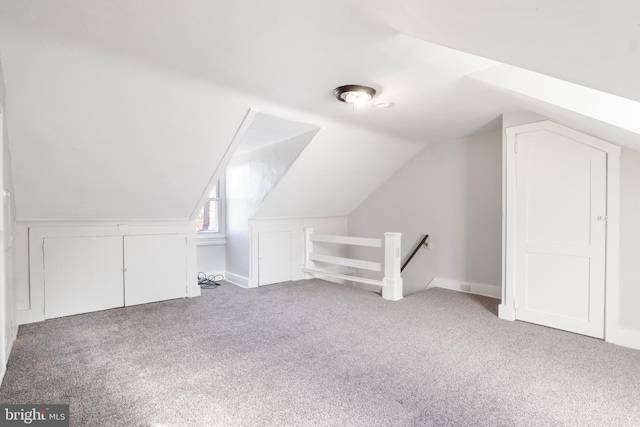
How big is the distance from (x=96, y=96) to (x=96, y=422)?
2067 mm

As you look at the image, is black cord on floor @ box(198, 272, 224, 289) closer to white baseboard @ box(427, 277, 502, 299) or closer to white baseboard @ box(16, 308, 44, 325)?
white baseboard @ box(16, 308, 44, 325)

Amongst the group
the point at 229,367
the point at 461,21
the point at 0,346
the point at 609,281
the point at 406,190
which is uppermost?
the point at 461,21

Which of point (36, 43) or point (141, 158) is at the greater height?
point (36, 43)

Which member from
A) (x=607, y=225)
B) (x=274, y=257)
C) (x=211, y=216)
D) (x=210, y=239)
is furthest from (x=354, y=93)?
(x=211, y=216)

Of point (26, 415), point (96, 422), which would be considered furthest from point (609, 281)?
point (26, 415)

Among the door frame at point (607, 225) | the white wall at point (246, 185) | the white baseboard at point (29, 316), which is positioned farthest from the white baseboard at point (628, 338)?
the white baseboard at point (29, 316)

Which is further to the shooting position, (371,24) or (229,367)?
(229,367)

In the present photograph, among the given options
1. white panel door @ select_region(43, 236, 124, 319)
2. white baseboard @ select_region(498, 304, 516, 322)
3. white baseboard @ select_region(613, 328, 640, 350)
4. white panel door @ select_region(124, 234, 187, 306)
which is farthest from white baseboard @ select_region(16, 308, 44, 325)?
white baseboard @ select_region(613, 328, 640, 350)

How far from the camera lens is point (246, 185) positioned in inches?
196

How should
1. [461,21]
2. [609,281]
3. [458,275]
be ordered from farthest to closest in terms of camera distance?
1. [458,275]
2. [609,281]
3. [461,21]

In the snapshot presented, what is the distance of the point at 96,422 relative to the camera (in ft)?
5.63

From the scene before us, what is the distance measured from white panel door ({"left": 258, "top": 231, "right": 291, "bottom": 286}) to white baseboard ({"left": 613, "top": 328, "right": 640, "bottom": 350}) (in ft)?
12.1

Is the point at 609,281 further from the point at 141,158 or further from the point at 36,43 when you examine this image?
the point at 36,43

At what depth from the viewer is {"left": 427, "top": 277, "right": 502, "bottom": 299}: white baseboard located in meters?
4.12
